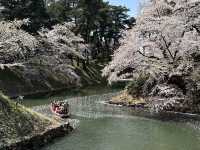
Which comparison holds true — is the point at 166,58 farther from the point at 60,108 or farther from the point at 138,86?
the point at 60,108

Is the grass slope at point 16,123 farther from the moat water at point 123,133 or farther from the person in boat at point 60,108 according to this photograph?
the person in boat at point 60,108

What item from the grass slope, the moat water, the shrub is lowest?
the moat water

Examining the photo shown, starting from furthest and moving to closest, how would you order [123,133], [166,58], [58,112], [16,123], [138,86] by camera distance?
[138,86] < [166,58] < [58,112] < [123,133] < [16,123]

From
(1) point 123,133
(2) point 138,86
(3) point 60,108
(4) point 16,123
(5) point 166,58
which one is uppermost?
(5) point 166,58

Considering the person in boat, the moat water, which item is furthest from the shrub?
the person in boat

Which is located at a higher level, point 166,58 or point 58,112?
point 166,58

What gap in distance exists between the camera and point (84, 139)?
2245 cm

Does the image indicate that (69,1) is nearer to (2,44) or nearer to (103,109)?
(2,44)

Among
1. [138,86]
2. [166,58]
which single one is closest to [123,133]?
[138,86]

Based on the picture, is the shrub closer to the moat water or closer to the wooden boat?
the moat water

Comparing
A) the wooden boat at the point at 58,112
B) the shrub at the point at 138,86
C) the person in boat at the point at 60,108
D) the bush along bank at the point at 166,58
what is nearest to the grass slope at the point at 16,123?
the wooden boat at the point at 58,112

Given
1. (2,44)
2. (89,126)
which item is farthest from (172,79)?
(2,44)

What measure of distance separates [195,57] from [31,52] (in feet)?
65.7

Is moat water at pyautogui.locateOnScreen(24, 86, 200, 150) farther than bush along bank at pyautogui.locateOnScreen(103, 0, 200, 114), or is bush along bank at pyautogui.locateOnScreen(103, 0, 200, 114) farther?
bush along bank at pyautogui.locateOnScreen(103, 0, 200, 114)
